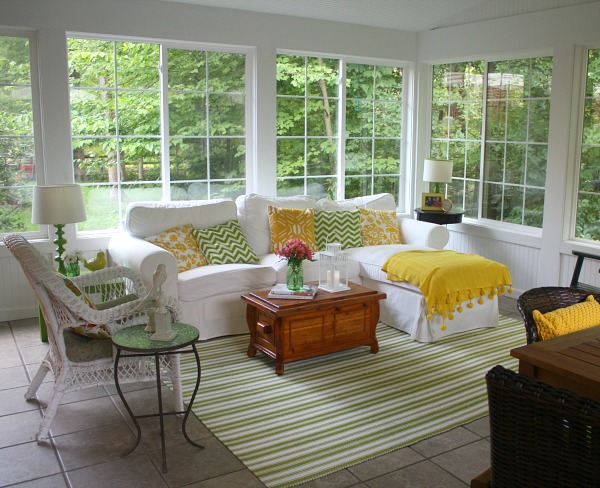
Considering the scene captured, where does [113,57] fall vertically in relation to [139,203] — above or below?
above

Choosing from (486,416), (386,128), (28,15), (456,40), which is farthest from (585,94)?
(28,15)

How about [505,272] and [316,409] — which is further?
[505,272]

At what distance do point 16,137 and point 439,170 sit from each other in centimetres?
368

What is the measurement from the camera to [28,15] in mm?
4875

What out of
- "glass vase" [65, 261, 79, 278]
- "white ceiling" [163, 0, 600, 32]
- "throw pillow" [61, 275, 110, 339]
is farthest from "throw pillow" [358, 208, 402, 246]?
"throw pillow" [61, 275, 110, 339]

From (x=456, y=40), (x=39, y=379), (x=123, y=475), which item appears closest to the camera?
(x=123, y=475)

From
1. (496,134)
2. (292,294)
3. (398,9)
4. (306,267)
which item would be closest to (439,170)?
(496,134)

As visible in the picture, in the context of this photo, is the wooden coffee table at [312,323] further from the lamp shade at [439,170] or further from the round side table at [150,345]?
the lamp shade at [439,170]

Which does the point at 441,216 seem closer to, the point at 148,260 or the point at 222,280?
the point at 222,280

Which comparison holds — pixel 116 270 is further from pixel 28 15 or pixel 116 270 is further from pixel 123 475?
pixel 28 15

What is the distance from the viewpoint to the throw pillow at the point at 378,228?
5691 mm

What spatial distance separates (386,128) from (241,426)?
4181 millimetres

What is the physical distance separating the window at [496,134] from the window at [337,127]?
51 centimetres

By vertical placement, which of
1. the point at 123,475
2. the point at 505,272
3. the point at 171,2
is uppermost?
the point at 171,2
